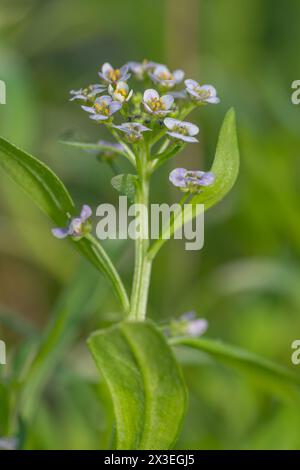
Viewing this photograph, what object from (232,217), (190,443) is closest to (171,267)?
(232,217)

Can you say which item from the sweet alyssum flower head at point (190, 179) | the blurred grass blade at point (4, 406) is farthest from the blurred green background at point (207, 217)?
the sweet alyssum flower head at point (190, 179)

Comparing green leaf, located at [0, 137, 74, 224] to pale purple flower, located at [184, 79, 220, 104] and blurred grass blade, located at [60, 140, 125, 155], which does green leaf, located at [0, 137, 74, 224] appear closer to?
blurred grass blade, located at [60, 140, 125, 155]

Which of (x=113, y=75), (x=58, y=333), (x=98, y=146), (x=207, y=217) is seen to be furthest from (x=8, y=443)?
(x=207, y=217)

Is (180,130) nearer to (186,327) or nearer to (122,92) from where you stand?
(122,92)

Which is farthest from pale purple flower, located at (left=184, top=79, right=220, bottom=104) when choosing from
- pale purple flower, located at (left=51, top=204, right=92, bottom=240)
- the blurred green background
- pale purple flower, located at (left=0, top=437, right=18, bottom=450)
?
pale purple flower, located at (left=0, top=437, right=18, bottom=450)

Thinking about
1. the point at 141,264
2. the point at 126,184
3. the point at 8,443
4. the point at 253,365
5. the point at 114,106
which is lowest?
the point at 8,443

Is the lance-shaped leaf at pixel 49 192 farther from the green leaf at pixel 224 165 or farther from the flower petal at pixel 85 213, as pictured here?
the green leaf at pixel 224 165
